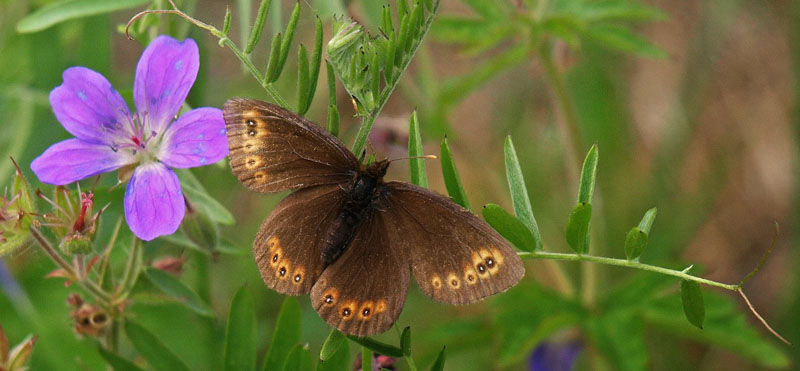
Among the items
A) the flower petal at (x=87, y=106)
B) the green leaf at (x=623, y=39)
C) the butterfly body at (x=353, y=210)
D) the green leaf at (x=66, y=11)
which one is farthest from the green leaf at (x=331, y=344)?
the green leaf at (x=623, y=39)

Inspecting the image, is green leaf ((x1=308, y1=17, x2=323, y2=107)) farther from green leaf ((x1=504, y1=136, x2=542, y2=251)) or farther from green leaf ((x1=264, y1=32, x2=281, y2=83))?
green leaf ((x1=504, y1=136, x2=542, y2=251))

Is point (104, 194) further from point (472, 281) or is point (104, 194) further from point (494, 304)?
point (494, 304)

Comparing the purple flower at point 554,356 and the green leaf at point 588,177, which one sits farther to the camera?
the purple flower at point 554,356

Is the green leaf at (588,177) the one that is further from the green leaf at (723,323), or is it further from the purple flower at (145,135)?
the green leaf at (723,323)

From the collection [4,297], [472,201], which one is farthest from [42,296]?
[472,201]

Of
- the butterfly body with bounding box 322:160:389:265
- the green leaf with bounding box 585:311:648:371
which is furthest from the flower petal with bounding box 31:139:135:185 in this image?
the green leaf with bounding box 585:311:648:371

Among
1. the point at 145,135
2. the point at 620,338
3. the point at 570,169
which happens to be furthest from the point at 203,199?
the point at 570,169

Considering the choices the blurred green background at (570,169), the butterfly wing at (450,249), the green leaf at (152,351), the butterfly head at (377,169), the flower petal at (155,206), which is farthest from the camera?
the blurred green background at (570,169)

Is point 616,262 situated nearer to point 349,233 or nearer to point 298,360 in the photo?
point 349,233
